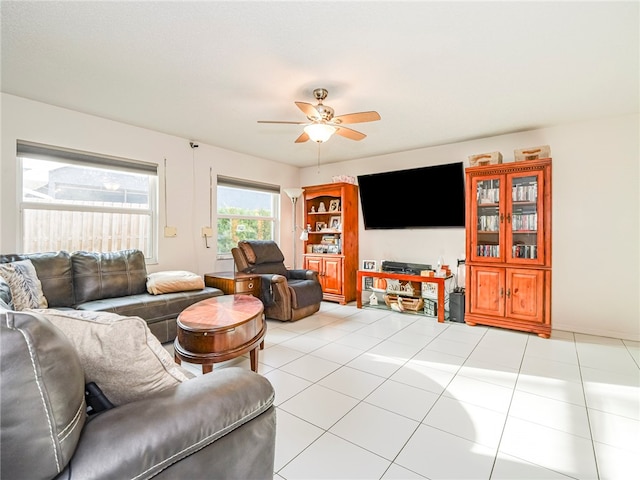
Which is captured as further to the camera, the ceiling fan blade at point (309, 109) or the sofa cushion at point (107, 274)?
the sofa cushion at point (107, 274)

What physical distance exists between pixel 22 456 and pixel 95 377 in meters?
0.31

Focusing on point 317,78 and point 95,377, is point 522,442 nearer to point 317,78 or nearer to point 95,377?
point 95,377

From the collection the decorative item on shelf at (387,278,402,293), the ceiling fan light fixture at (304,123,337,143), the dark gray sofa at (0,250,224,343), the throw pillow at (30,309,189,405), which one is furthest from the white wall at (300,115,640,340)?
the throw pillow at (30,309,189,405)

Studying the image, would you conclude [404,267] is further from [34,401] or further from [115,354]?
[34,401]

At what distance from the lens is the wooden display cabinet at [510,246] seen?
346 cm

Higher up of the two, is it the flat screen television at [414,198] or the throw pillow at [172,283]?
the flat screen television at [414,198]

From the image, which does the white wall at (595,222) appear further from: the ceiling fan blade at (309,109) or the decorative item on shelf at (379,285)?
the ceiling fan blade at (309,109)

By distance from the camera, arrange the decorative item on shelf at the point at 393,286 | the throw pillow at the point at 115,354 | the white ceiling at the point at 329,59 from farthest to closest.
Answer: the decorative item on shelf at the point at 393,286 → the white ceiling at the point at 329,59 → the throw pillow at the point at 115,354

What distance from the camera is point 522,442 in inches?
67.9

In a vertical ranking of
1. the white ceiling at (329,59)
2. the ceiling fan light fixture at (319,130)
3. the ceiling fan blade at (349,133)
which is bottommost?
the ceiling fan light fixture at (319,130)

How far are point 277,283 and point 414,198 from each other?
2362 mm

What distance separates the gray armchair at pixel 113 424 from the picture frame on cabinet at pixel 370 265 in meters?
3.87

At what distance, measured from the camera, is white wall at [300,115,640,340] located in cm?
333

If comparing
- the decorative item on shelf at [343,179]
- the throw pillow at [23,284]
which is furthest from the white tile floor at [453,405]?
the decorative item on shelf at [343,179]
